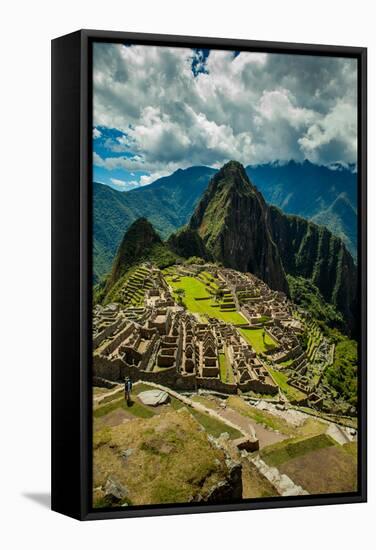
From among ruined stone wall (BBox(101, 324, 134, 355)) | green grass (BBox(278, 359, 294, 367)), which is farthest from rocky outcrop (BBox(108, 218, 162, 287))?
green grass (BBox(278, 359, 294, 367))

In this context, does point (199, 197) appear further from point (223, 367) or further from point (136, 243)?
point (223, 367)

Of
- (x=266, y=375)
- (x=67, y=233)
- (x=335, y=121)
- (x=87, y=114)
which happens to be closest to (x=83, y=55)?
(x=87, y=114)

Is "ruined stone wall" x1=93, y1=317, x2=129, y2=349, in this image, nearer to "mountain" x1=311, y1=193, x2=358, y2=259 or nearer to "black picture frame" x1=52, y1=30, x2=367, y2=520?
"black picture frame" x1=52, y1=30, x2=367, y2=520

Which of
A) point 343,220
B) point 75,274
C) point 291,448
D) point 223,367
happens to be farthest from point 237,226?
point 291,448

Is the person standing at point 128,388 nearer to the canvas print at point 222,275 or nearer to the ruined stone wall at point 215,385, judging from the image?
the canvas print at point 222,275

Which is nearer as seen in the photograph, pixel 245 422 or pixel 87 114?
pixel 87 114

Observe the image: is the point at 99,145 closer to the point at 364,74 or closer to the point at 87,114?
the point at 87,114
